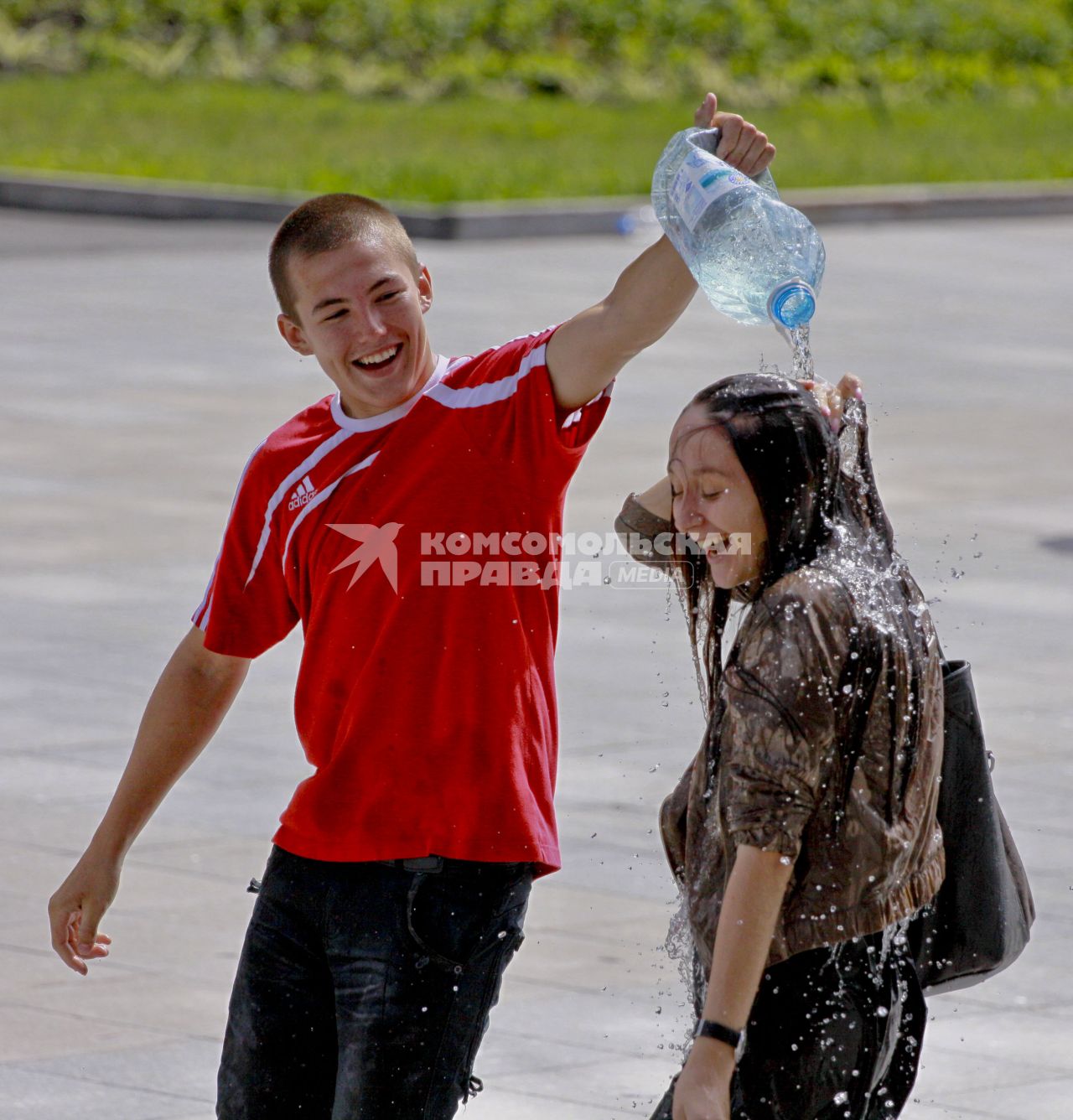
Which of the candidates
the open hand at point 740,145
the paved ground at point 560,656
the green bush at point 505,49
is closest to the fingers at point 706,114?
the open hand at point 740,145

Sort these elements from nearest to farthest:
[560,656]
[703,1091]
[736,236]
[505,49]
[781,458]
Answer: [703,1091]
[781,458]
[736,236]
[560,656]
[505,49]

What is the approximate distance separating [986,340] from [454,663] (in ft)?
38.0

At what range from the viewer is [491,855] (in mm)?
3213

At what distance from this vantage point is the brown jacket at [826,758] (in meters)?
2.82

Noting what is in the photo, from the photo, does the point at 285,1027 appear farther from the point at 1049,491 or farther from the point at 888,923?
the point at 1049,491

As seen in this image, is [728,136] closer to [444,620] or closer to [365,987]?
[444,620]

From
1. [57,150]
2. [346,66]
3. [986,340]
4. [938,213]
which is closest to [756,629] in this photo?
[986,340]

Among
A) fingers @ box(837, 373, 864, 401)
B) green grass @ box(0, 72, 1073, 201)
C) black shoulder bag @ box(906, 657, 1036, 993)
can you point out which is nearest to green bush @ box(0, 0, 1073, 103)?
green grass @ box(0, 72, 1073, 201)

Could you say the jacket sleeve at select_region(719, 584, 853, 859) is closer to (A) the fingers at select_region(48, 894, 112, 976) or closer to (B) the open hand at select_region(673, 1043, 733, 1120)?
(B) the open hand at select_region(673, 1043, 733, 1120)

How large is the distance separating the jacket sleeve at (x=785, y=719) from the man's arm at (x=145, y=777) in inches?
39.6

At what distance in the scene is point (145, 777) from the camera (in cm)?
350

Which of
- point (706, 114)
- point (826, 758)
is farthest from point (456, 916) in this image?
point (706, 114)

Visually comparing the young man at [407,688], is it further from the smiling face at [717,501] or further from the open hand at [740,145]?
the smiling face at [717,501]

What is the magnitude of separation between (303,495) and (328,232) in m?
0.40
